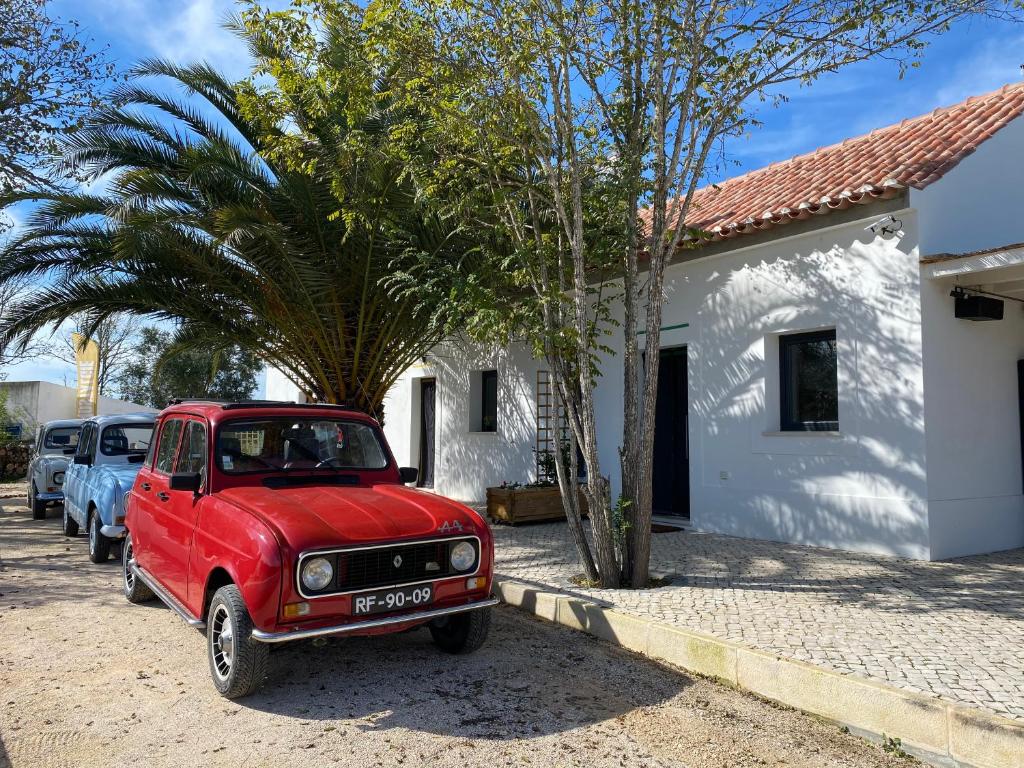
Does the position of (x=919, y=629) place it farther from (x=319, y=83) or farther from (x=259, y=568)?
(x=319, y=83)

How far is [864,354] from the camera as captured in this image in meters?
8.36

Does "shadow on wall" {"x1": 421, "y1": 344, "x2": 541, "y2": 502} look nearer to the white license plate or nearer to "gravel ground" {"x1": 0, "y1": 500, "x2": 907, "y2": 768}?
"gravel ground" {"x1": 0, "y1": 500, "x2": 907, "y2": 768}

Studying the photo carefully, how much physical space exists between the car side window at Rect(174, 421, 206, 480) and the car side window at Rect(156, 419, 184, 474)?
20 cm

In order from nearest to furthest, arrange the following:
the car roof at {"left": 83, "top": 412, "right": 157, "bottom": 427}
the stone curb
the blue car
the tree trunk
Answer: the stone curb < the tree trunk < the blue car < the car roof at {"left": 83, "top": 412, "right": 157, "bottom": 427}

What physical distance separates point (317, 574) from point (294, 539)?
24 centimetres

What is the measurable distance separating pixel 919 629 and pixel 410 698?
358cm

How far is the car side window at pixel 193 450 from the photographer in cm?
532

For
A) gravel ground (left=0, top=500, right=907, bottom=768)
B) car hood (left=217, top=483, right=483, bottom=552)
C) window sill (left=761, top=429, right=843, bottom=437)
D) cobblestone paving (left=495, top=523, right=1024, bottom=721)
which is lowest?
gravel ground (left=0, top=500, right=907, bottom=768)

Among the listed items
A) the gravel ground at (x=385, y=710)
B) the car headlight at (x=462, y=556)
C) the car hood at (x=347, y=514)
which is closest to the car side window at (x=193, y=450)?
the car hood at (x=347, y=514)

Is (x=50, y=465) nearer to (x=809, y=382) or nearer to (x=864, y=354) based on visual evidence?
(x=809, y=382)

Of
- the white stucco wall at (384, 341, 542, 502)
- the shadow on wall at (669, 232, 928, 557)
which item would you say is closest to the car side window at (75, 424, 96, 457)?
the white stucco wall at (384, 341, 542, 502)

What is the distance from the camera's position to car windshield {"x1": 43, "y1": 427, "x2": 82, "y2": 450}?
522 inches

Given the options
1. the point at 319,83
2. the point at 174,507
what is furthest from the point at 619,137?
the point at 174,507

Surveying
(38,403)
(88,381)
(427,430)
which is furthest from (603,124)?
(38,403)
